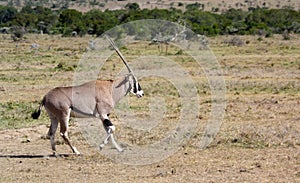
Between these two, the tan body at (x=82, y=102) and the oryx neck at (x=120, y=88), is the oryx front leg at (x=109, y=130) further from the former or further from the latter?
the oryx neck at (x=120, y=88)

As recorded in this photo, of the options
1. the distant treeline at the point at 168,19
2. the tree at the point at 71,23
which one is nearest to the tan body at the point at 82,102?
the distant treeline at the point at 168,19

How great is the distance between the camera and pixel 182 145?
13.5 meters

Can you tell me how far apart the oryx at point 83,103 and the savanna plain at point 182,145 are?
526 mm

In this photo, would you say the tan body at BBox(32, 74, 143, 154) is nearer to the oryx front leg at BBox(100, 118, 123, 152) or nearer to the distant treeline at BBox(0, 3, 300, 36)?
the oryx front leg at BBox(100, 118, 123, 152)

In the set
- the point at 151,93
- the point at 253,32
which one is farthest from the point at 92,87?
the point at 253,32

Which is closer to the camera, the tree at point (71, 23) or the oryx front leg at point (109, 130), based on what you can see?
the oryx front leg at point (109, 130)

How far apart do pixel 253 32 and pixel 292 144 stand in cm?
5218

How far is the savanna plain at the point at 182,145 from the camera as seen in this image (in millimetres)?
11070

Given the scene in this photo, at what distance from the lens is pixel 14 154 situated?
13.2m

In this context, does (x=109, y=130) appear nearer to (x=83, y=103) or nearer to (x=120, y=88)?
(x=83, y=103)

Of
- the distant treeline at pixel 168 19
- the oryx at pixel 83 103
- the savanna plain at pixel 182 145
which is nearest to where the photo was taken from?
the savanna plain at pixel 182 145

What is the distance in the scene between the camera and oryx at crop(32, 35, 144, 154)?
41.3 ft

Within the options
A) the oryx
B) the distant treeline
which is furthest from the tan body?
the distant treeline

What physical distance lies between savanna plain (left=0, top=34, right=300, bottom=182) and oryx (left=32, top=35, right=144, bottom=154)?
53 cm
